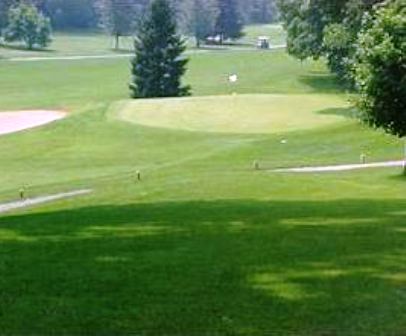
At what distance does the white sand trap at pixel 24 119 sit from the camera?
55088mm

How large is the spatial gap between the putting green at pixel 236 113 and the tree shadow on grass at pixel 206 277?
31.6 m

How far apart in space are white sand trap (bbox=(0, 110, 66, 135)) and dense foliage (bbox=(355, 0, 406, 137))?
29237 millimetres

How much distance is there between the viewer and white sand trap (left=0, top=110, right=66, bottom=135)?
55.1 metres

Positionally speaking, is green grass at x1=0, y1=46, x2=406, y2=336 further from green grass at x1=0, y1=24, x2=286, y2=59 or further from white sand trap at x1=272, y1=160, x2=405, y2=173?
green grass at x1=0, y1=24, x2=286, y2=59

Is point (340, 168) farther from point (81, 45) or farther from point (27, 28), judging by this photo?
point (81, 45)

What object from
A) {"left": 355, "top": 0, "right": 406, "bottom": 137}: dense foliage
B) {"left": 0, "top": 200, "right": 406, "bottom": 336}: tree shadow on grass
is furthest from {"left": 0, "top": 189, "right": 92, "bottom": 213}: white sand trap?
{"left": 0, "top": 200, "right": 406, "bottom": 336}: tree shadow on grass

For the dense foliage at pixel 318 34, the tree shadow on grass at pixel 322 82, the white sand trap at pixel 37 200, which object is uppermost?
the dense foliage at pixel 318 34

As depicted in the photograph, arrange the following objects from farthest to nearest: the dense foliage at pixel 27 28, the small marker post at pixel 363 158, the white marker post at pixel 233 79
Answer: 1. the dense foliage at pixel 27 28
2. the white marker post at pixel 233 79
3. the small marker post at pixel 363 158

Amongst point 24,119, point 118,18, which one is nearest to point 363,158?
point 24,119

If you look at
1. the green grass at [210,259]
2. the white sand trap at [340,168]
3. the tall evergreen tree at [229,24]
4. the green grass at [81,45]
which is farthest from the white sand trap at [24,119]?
the tall evergreen tree at [229,24]

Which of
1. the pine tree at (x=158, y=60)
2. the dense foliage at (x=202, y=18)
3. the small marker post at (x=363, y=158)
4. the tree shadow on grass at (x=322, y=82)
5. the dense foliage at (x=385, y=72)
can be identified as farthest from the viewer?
the dense foliage at (x=202, y=18)

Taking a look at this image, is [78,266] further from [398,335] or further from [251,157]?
[251,157]

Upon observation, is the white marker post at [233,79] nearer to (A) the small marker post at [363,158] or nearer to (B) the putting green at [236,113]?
(B) the putting green at [236,113]

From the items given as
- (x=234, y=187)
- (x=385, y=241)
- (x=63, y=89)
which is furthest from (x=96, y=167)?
(x=63, y=89)
